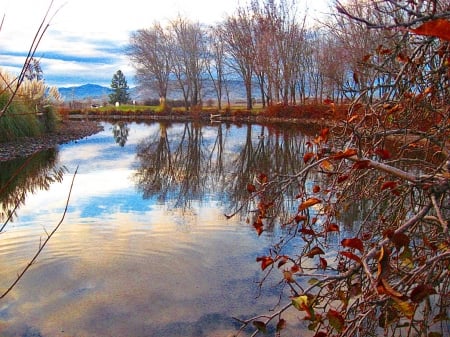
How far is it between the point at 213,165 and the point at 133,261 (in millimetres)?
7884

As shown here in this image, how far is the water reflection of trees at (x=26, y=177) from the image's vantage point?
7895 mm

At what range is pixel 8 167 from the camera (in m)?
11.3

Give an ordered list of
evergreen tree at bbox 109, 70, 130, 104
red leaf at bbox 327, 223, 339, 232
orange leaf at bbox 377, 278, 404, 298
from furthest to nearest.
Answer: evergreen tree at bbox 109, 70, 130, 104, red leaf at bbox 327, 223, 339, 232, orange leaf at bbox 377, 278, 404, 298

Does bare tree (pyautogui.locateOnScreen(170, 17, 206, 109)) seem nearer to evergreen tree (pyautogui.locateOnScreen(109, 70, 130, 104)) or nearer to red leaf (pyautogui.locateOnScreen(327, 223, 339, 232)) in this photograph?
evergreen tree (pyautogui.locateOnScreen(109, 70, 130, 104))

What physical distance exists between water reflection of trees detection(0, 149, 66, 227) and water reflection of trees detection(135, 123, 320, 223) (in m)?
2.03

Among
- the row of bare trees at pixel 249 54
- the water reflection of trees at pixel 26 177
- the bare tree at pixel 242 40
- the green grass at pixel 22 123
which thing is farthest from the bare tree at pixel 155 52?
the water reflection of trees at pixel 26 177

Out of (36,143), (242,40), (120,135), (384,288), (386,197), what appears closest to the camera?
(384,288)

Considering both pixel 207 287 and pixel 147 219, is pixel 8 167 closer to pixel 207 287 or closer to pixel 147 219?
pixel 147 219

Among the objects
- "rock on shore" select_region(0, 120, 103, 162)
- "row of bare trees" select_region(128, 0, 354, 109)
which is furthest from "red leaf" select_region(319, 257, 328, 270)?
"row of bare trees" select_region(128, 0, 354, 109)

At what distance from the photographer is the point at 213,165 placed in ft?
Answer: 42.8

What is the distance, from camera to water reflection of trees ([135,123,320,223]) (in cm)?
878

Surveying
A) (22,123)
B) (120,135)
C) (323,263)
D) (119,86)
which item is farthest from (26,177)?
(119,86)

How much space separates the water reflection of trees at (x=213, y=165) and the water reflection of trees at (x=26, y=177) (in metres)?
2.03

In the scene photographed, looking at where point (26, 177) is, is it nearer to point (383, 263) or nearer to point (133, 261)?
point (133, 261)
